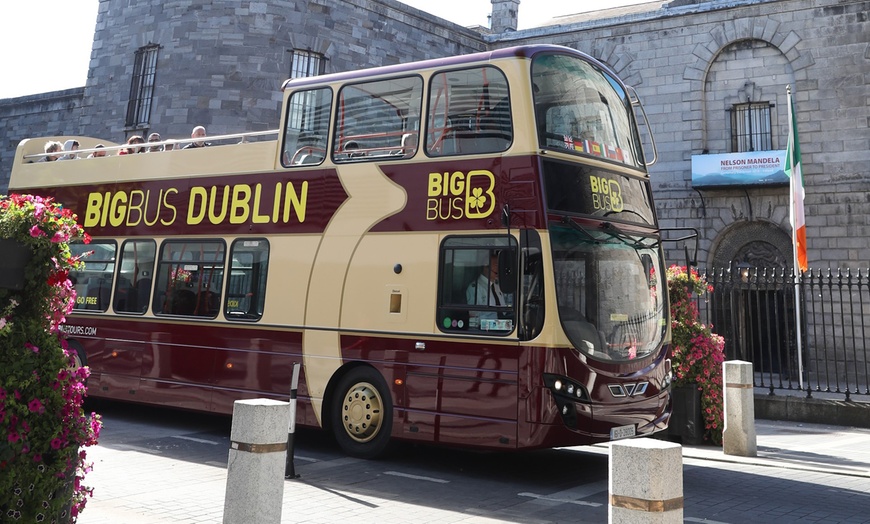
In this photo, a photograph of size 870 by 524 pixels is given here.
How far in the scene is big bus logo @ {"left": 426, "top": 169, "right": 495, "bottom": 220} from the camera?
8.30 m

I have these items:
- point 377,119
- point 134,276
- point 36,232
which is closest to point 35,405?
point 36,232

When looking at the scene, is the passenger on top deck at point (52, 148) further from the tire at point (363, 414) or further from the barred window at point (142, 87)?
the barred window at point (142, 87)

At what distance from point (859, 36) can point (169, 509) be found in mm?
22075

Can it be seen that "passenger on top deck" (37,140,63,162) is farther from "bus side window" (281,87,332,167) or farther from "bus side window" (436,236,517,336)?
"bus side window" (436,236,517,336)

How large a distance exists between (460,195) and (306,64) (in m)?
15.9

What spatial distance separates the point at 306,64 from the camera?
22.9 metres

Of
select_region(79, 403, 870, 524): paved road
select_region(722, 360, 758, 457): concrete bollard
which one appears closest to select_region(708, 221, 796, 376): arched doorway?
select_region(79, 403, 870, 524): paved road

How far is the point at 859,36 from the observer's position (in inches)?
837

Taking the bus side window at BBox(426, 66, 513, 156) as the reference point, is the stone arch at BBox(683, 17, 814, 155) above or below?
above

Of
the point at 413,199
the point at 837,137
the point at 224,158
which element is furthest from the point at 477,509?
the point at 837,137

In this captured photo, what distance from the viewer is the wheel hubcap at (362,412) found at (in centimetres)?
895

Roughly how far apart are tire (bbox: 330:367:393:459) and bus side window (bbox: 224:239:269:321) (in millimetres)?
1747

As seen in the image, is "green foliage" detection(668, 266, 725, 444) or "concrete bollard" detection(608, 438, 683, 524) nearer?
"concrete bollard" detection(608, 438, 683, 524)

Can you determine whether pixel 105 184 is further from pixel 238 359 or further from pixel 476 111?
pixel 476 111
